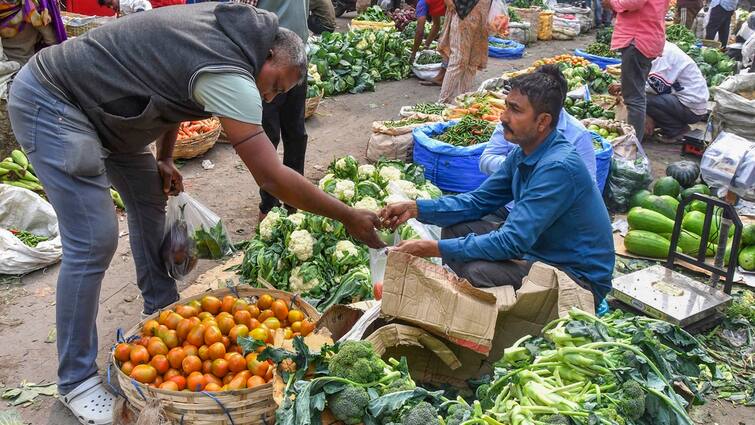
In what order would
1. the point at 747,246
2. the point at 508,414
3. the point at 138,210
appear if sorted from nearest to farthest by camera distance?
1. the point at 508,414
2. the point at 138,210
3. the point at 747,246

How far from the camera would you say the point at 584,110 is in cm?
718

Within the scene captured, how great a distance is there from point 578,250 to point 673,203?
2.59m

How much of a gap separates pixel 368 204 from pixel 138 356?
1.85m

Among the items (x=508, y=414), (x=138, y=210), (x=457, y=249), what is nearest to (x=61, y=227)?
(x=138, y=210)

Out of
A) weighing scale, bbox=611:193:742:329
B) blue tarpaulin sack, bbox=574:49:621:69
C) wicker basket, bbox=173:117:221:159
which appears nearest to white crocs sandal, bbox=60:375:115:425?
weighing scale, bbox=611:193:742:329

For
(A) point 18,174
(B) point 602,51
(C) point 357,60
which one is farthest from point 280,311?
(B) point 602,51

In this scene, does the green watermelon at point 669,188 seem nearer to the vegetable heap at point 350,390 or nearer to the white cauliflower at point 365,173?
the white cauliflower at point 365,173

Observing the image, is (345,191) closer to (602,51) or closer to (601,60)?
(601,60)

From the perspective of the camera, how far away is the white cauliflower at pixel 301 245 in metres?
3.84

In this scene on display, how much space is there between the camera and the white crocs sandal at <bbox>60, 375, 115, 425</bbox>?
2.86 m

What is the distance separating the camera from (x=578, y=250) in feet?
10.3

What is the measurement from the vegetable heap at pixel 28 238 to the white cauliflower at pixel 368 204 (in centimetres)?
221

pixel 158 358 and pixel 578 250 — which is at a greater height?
pixel 578 250

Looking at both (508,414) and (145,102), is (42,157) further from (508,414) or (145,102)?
(508,414)
